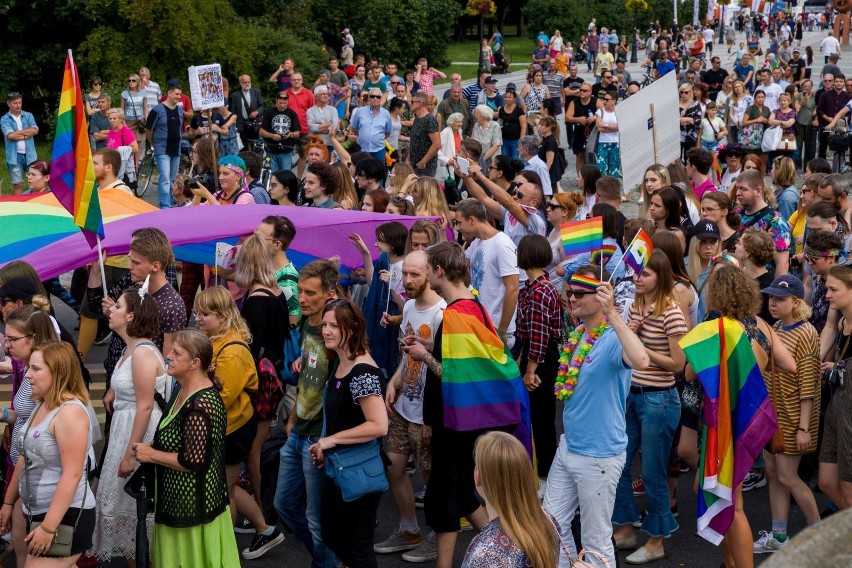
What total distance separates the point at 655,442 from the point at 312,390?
1881mm

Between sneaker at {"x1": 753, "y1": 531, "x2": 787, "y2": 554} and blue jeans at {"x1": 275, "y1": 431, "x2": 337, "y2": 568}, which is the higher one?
blue jeans at {"x1": 275, "y1": 431, "x2": 337, "y2": 568}

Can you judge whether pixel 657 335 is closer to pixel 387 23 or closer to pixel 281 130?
pixel 281 130

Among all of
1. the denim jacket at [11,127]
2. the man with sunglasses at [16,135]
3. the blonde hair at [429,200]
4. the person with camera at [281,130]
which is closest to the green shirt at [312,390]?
the blonde hair at [429,200]

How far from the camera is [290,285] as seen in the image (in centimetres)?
735

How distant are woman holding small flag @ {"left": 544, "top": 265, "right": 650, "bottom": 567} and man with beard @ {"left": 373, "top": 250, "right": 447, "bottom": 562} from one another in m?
0.92

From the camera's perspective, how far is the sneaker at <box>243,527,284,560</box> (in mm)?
6528

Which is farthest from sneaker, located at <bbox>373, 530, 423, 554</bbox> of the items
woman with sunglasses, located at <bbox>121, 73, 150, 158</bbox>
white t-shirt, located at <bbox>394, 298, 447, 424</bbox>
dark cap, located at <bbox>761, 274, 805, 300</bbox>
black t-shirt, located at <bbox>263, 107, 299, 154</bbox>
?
woman with sunglasses, located at <bbox>121, 73, 150, 158</bbox>

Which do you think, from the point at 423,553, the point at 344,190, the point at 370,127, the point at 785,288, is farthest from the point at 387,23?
the point at 423,553

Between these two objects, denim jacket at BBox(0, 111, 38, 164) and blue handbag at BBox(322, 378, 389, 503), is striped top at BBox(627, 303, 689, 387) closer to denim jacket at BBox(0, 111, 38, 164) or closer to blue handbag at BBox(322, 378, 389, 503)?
blue handbag at BBox(322, 378, 389, 503)

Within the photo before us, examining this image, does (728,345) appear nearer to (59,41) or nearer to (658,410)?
(658,410)

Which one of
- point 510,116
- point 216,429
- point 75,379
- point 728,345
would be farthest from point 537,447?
point 510,116

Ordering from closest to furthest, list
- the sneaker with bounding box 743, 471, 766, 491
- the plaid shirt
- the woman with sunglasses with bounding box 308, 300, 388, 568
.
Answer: the woman with sunglasses with bounding box 308, 300, 388, 568 → the plaid shirt → the sneaker with bounding box 743, 471, 766, 491

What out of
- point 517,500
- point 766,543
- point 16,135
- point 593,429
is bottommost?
point 766,543

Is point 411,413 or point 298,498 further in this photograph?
point 411,413
